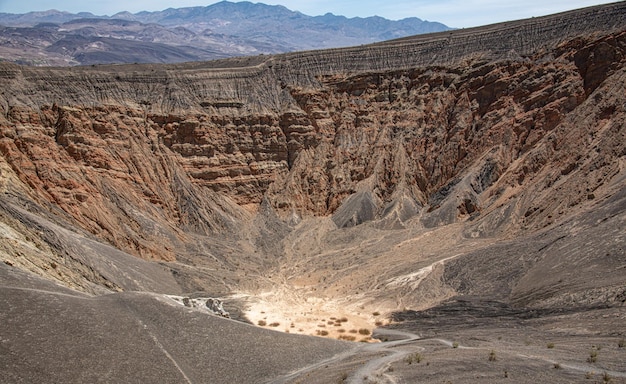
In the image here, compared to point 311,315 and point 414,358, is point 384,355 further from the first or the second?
point 311,315

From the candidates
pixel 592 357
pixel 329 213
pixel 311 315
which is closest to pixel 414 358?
pixel 592 357

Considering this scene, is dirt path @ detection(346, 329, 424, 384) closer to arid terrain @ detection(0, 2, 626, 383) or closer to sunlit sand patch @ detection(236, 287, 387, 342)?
arid terrain @ detection(0, 2, 626, 383)

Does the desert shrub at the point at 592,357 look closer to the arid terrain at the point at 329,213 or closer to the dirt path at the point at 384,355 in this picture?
the arid terrain at the point at 329,213

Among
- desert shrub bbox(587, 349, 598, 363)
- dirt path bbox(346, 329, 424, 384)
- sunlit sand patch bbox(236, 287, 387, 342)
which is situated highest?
desert shrub bbox(587, 349, 598, 363)

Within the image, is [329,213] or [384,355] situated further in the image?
[329,213]

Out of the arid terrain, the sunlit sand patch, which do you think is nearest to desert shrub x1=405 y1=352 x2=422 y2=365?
the arid terrain

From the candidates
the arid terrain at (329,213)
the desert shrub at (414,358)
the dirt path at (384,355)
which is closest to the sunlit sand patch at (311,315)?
the arid terrain at (329,213)

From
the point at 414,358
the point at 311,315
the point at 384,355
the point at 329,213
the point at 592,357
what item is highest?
the point at 592,357

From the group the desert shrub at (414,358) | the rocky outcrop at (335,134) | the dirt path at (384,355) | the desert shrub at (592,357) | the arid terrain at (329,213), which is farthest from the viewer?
the rocky outcrop at (335,134)

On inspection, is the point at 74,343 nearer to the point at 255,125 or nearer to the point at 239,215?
the point at 239,215
